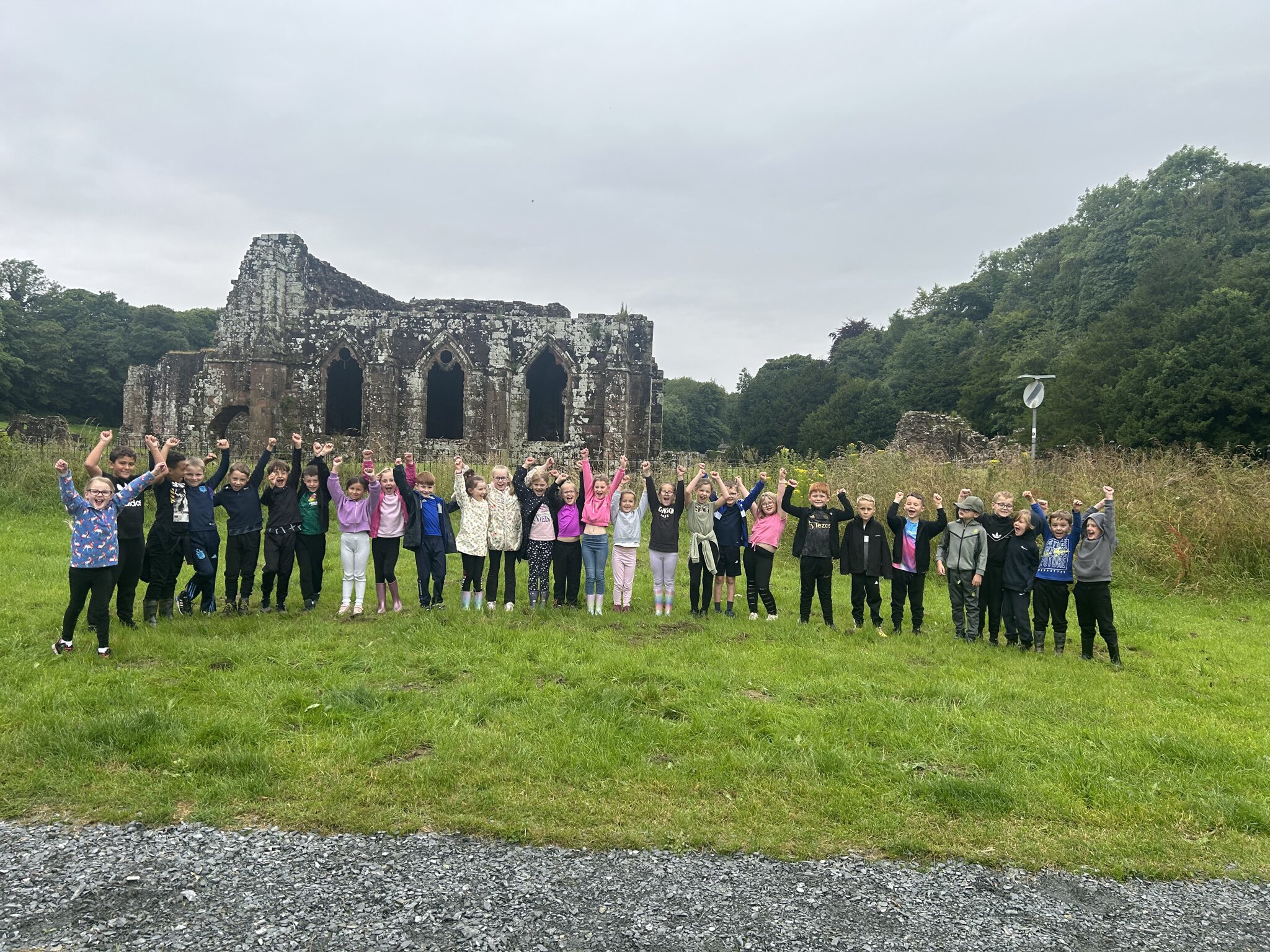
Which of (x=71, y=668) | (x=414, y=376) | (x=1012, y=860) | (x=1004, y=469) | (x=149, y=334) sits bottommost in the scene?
(x=1012, y=860)

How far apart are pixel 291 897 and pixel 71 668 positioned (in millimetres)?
3999

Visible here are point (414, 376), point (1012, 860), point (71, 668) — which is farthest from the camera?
point (414, 376)

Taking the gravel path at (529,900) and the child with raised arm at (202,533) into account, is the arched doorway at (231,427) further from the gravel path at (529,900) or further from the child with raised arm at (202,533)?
the gravel path at (529,900)

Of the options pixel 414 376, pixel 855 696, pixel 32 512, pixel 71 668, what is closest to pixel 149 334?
pixel 414 376

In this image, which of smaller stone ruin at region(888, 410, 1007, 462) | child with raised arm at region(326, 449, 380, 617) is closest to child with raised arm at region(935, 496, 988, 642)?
child with raised arm at region(326, 449, 380, 617)

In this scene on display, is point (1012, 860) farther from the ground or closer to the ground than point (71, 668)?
closer to the ground

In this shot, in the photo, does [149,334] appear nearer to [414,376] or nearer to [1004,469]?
[414,376]

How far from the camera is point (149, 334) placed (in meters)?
51.6

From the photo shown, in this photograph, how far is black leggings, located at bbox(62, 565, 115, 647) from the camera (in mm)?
6066

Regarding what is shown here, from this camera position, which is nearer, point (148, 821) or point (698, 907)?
point (698, 907)

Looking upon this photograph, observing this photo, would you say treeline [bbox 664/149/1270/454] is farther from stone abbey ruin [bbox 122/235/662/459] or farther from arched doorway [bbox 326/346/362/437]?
arched doorway [bbox 326/346/362/437]

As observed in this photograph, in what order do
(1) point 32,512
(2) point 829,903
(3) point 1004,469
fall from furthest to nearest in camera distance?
A: 1. (3) point 1004,469
2. (1) point 32,512
3. (2) point 829,903

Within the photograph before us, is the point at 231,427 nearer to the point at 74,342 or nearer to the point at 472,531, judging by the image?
the point at 472,531

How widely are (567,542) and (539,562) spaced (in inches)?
16.3
